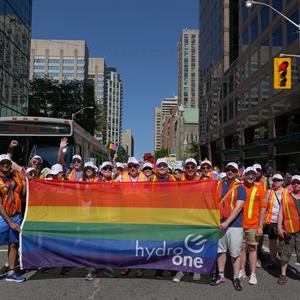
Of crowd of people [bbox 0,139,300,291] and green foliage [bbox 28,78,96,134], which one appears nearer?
crowd of people [bbox 0,139,300,291]

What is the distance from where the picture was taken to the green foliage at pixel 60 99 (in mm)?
52031

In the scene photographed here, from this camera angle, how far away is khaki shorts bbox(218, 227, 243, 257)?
6.24 meters

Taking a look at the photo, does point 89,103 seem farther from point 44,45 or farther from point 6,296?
point 44,45

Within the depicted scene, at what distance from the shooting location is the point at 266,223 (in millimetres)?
8203

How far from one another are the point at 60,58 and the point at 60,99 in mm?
97508

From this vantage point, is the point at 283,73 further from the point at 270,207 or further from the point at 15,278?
the point at 15,278

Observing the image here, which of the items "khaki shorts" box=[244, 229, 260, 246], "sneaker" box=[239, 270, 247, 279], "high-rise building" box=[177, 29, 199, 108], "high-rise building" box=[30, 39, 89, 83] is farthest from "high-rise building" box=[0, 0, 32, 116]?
"high-rise building" box=[177, 29, 199, 108]

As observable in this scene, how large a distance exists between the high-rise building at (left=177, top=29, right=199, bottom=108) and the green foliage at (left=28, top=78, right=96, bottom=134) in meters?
128

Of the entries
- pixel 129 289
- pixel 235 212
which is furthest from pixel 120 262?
pixel 235 212

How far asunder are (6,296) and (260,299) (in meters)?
3.29

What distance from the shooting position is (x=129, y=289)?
237 inches

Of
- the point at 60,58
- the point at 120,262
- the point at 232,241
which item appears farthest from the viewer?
the point at 60,58

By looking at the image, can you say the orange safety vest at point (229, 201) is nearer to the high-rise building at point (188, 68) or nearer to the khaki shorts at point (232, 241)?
the khaki shorts at point (232, 241)

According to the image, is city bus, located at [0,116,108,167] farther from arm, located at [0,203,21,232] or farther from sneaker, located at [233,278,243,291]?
sneaker, located at [233,278,243,291]
